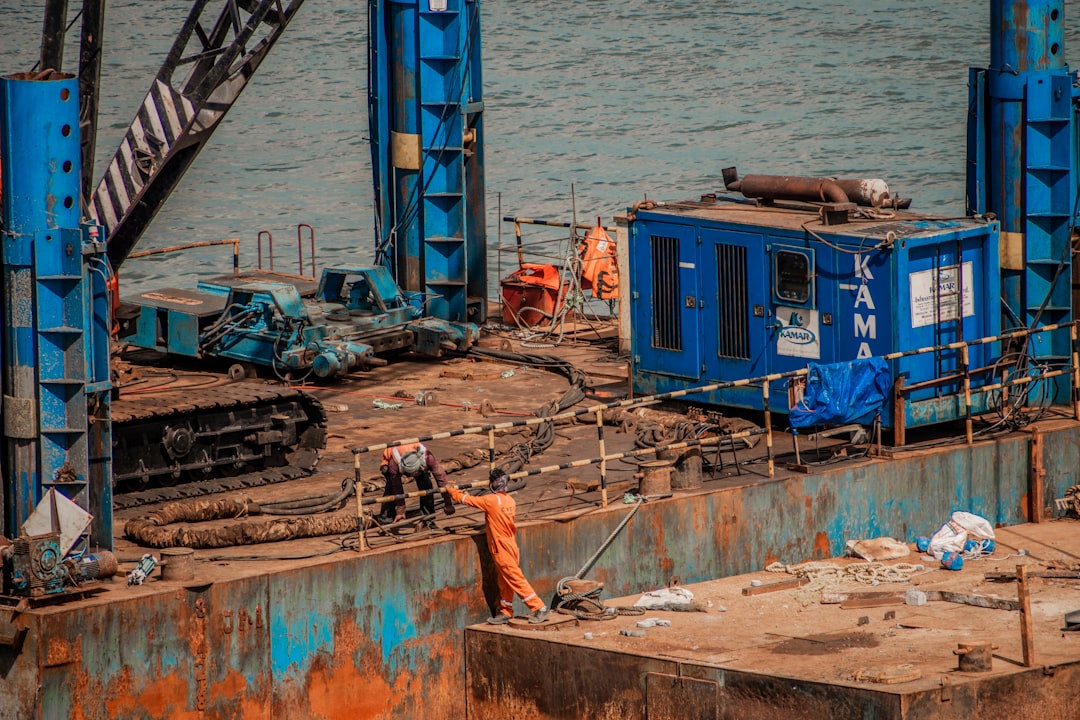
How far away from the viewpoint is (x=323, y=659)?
1850cm

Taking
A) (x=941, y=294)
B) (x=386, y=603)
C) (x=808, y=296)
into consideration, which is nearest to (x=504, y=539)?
(x=386, y=603)

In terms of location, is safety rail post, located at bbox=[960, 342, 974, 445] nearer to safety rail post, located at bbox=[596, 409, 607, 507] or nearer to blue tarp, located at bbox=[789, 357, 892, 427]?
blue tarp, located at bbox=[789, 357, 892, 427]

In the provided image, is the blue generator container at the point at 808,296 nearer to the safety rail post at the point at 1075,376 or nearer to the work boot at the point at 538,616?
the safety rail post at the point at 1075,376

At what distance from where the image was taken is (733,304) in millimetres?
23391

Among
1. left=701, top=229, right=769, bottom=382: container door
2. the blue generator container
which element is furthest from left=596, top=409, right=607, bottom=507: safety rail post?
left=701, top=229, right=769, bottom=382: container door

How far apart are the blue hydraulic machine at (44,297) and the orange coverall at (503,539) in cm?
356

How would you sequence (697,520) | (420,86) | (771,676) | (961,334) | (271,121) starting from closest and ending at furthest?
(771,676) < (697,520) < (961,334) < (420,86) < (271,121)

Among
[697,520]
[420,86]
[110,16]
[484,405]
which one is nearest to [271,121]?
[110,16]

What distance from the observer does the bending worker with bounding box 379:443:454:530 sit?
63.4ft

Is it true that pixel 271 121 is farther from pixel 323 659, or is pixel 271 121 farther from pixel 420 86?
pixel 323 659

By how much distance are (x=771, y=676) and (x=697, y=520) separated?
346cm

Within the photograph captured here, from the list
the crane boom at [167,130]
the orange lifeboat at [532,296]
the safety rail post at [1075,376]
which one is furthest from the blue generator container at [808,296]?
the crane boom at [167,130]

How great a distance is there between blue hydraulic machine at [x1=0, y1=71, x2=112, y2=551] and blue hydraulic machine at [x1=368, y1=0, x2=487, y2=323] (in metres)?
10.7

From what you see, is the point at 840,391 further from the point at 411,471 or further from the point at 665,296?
the point at 411,471
